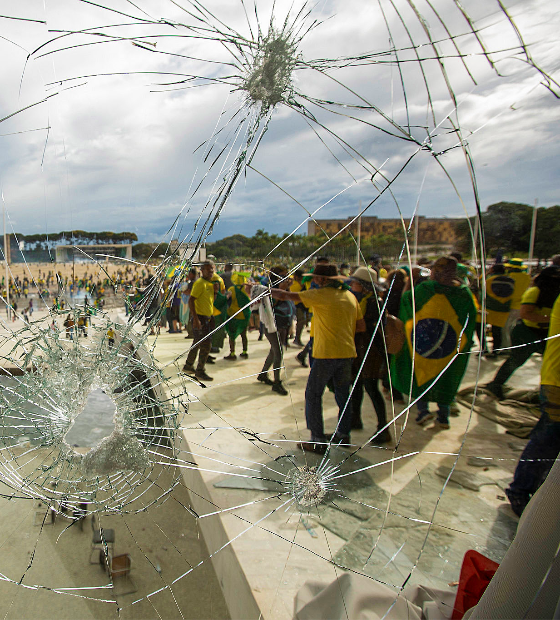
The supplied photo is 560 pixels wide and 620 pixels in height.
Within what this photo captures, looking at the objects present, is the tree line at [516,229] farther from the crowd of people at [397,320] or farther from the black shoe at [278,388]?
the black shoe at [278,388]

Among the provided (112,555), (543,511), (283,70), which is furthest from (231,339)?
(543,511)

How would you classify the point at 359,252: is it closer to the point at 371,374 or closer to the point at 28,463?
the point at 371,374

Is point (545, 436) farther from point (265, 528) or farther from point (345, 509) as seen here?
point (265, 528)

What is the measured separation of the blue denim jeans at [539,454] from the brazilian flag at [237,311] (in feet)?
4.78

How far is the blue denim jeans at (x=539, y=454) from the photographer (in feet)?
4.55

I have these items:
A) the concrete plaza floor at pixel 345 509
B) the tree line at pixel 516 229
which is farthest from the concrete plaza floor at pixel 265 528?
the tree line at pixel 516 229

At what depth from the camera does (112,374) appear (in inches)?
58.4

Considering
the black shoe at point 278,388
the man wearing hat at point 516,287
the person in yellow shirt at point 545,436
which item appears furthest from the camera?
the black shoe at point 278,388

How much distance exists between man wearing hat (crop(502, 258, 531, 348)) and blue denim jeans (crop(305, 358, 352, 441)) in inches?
38.5

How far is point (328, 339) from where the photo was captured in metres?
2.03

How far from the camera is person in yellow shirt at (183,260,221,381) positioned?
2290mm

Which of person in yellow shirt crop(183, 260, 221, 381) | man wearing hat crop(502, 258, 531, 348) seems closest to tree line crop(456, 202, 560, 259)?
man wearing hat crop(502, 258, 531, 348)

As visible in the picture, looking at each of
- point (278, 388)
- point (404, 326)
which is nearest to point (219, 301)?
point (278, 388)

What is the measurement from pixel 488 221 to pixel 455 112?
0.31 metres
